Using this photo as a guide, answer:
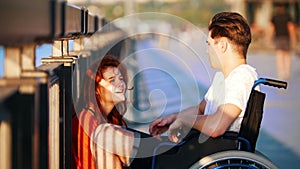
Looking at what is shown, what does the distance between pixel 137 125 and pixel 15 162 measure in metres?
2.83

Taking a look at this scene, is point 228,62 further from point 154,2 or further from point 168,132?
point 154,2

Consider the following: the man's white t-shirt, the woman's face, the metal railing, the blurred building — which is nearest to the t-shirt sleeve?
the man's white t-shirt

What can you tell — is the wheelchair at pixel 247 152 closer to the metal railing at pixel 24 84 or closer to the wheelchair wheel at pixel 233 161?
the wheelchair wheel at pixel 233 161

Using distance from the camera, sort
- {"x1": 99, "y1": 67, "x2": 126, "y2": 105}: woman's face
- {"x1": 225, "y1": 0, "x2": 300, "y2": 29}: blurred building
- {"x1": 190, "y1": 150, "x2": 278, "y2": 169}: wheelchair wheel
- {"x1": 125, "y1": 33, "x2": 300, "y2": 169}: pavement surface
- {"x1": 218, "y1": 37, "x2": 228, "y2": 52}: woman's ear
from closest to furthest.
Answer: {"x1": 190, "y1": 150, "x2": 278, "y2": 169}: wheelchair wheel < {"x1": 99, "y1": 67, "x2": 126, "y2": 105}: woman's face < {"x1": 218, "y1": 37, "x2": 228, "y2": 52}: woman's ear < {"x1": 125, "y1": 33, "x2": 300, "y2": 169}: pavement surface < {"x1": 225, "y1": 0, "x2": 300, "y2": 29}: blurred building

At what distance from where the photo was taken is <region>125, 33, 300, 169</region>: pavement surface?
4.32m

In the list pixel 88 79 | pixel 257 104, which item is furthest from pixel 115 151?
pixel 257 104

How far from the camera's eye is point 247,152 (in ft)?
11.6

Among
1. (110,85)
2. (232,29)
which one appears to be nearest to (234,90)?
(232,29)

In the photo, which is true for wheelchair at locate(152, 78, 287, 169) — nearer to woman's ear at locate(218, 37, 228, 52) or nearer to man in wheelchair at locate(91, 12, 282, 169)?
man in wheelchair at locate(91, 12, 282, 169)

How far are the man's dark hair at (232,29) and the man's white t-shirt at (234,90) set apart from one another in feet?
0.38

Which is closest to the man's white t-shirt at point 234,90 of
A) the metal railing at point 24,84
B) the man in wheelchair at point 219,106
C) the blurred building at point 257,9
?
the man in wheelchair at point 219,106

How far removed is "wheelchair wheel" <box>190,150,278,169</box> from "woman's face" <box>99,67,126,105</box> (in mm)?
519

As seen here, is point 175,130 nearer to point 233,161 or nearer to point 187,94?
point 233,161

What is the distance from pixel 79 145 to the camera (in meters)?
3.77
